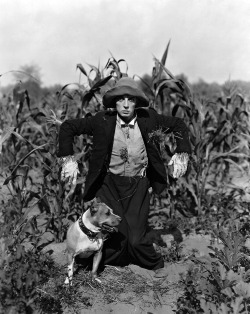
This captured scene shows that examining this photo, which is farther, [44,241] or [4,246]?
[44,241]

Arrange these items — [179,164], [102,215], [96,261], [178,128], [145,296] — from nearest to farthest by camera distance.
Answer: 1. [102,215]
2. [145,296]
3. [96,261]
4. [179,164]
5. [178,128]

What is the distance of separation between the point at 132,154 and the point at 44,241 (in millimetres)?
1439

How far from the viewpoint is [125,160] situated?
3.80 metres

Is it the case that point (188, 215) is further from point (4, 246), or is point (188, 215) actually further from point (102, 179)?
point (4, 246)

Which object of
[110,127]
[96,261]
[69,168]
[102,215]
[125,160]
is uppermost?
[110,127]

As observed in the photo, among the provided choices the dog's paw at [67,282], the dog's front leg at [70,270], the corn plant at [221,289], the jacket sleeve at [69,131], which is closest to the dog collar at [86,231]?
the dog's front leg at [70,270]

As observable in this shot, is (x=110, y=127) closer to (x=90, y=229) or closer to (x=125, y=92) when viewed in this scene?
(x=125, y=92)

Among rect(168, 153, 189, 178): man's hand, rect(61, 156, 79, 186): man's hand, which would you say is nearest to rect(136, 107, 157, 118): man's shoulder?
rect(168, 153, 189, 178): man's hand

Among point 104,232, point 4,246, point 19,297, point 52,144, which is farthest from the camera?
point 52,144

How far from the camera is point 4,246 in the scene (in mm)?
2926

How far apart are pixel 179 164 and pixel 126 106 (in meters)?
0.71

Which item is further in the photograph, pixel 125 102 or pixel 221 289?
pixel 125 102

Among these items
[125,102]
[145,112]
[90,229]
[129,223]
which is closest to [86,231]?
[90,229]

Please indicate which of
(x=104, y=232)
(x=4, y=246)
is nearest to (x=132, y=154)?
(x=104, y=232)
